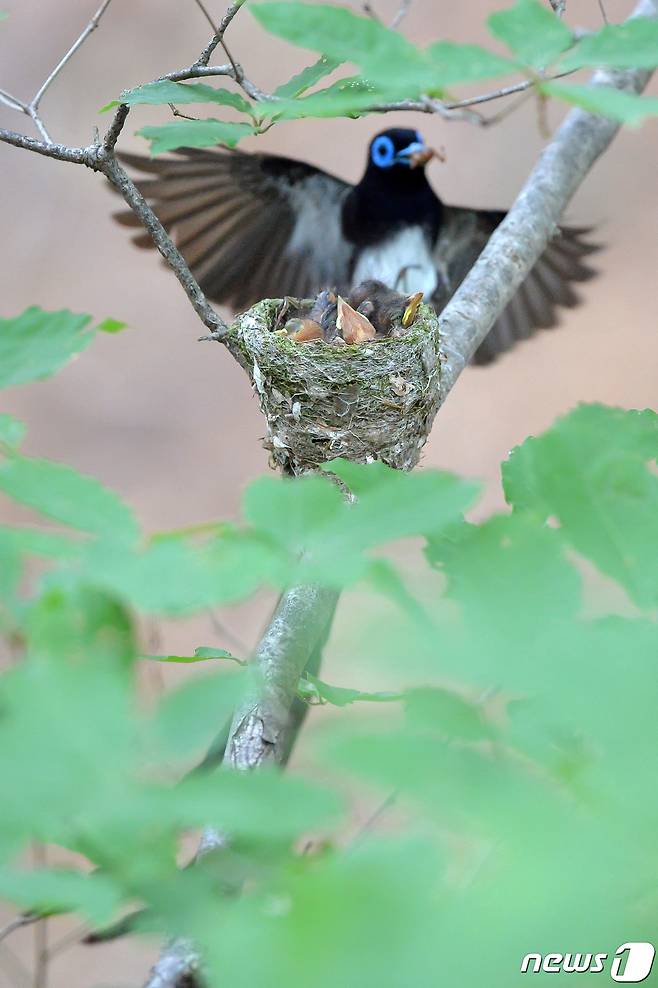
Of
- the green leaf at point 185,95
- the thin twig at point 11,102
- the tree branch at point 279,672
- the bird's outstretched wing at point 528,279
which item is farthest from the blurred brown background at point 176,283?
the green leaf at point 185,95

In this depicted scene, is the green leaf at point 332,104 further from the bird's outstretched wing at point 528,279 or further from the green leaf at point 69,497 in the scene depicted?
the bird's outstretched wing at point 528,279

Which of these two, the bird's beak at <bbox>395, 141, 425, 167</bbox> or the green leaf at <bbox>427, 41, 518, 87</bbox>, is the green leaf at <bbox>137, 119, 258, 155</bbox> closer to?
the green leaf at <bbox>427, 41, 518, 87</bbox>

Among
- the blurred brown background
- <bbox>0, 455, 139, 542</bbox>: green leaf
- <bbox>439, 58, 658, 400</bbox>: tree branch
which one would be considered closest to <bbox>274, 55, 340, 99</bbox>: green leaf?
<bbox>0, 455, 139, 542</bbox>: green leaf

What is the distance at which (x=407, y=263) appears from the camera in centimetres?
253

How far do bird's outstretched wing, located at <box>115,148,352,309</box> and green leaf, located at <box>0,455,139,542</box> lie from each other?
1945mm

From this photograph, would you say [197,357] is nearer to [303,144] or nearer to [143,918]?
[303,144]

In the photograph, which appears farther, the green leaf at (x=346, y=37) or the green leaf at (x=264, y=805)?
the green leaf at (x=346, y=37)

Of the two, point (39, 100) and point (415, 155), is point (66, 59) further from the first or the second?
point (415, 155)

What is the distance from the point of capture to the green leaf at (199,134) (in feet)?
2.27

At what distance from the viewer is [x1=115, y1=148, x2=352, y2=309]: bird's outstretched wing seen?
238 centimetres

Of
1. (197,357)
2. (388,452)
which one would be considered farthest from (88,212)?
(388,452)

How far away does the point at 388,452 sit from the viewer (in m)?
1.65

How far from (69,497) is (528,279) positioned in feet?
7.70

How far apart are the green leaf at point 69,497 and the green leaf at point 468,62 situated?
19cm
